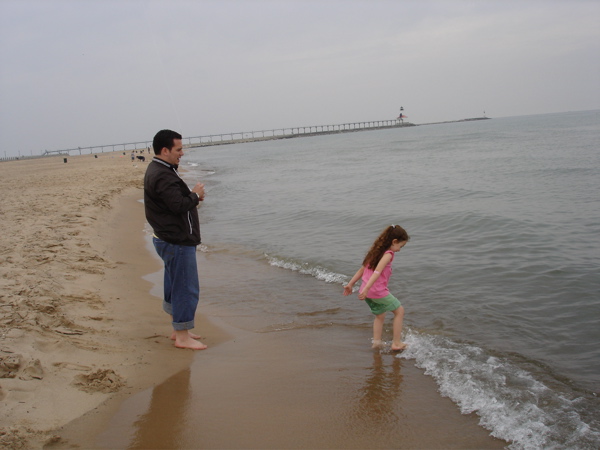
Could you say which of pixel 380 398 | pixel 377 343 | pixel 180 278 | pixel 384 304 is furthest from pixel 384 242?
pixel 180 278

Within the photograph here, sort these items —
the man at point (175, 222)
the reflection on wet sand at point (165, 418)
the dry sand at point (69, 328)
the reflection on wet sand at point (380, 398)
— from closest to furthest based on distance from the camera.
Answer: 1. the reflection on wet sand at point (165, 418)
2. the dry sand at point (69, 328)
3. the reflection on wet sand at point (380, 398)
4. the man at point (175, 222)

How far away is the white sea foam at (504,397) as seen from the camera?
3.10 metres

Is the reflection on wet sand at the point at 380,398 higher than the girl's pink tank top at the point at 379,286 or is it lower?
lower

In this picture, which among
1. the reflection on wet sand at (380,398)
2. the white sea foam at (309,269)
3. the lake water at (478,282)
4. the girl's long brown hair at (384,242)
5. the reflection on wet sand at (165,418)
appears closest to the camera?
the reflection on wet sand at (165,418)

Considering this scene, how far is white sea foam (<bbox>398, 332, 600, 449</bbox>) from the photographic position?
3.10 metres

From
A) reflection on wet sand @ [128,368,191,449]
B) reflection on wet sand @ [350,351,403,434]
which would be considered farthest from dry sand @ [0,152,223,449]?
reflection on wet sand @ [350,351,403,434]

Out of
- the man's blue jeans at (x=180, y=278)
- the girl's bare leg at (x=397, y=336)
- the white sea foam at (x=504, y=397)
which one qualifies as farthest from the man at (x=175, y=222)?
the white sea foam at (x=504, y=397)

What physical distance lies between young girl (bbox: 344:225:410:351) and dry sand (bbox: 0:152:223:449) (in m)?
1.70

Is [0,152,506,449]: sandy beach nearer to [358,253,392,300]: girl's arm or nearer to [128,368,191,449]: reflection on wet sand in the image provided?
[128,368,191,449]: reflection on wet sand

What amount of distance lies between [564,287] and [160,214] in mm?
5177

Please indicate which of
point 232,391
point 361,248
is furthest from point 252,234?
point 232,391

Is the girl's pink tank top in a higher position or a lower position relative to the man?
lower

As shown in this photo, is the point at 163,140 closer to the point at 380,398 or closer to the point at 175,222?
the point at 175,222

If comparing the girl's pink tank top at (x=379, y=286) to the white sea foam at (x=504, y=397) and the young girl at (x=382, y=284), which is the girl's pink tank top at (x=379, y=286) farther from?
the white sea foam at (x=504, y=397)
